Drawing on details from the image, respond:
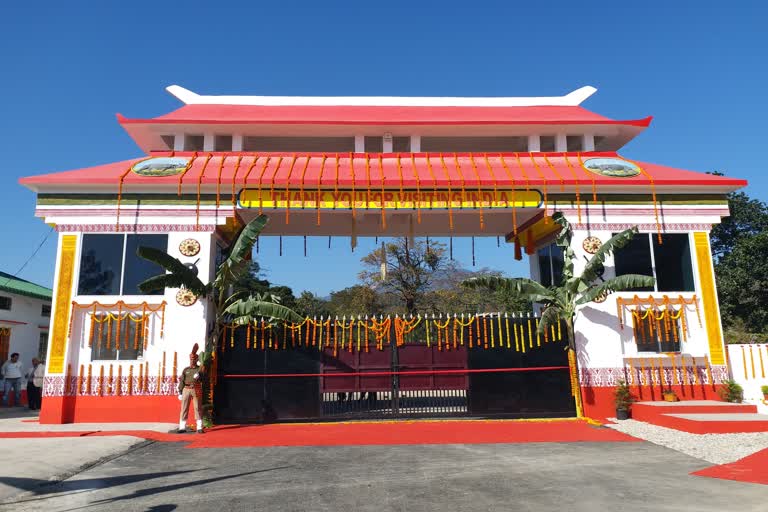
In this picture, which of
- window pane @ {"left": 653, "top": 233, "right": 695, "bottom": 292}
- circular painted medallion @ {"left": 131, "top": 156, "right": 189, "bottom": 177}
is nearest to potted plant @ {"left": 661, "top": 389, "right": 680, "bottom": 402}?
window pane @ {"left": 653, "top": 233, "right": 695, "bottom": 292}

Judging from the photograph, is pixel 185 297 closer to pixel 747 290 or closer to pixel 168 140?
pixel 168 140

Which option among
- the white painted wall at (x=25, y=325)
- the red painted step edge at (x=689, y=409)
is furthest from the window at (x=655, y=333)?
the white painted wall at (x=25, y=325)

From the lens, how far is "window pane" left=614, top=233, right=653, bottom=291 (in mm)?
12820

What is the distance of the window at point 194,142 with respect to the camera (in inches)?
608

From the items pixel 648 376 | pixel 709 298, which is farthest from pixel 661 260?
pixel 648 376

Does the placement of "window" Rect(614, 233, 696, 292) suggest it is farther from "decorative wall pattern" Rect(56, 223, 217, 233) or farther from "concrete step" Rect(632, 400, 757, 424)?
"decorative wall pattern" Rect(56, 223, 217, 233)

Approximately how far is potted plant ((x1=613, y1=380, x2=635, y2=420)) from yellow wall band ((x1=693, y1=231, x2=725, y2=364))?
7.81 ft

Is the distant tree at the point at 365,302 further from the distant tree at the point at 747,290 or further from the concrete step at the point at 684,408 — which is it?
the concrete step at the point at 684,408

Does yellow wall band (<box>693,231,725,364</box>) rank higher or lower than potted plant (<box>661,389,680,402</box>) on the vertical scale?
higher

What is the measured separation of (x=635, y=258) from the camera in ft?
42.2

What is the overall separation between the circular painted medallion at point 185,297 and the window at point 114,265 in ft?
1.93

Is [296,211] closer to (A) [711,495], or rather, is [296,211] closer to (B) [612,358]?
(B) [612,358]

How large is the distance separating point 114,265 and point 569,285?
11002mm

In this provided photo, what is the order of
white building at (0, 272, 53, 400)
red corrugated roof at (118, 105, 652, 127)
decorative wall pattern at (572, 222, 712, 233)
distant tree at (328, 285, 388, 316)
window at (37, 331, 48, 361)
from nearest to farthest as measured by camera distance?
decorative wall pattern at (572, 222, 712, 233), red corrugated roof at (118, 105, 652, 127), white building at (0, 272, 53, 400), window at (37, 331, 48, 361), distant tree at (328, 285, 388, 316)
